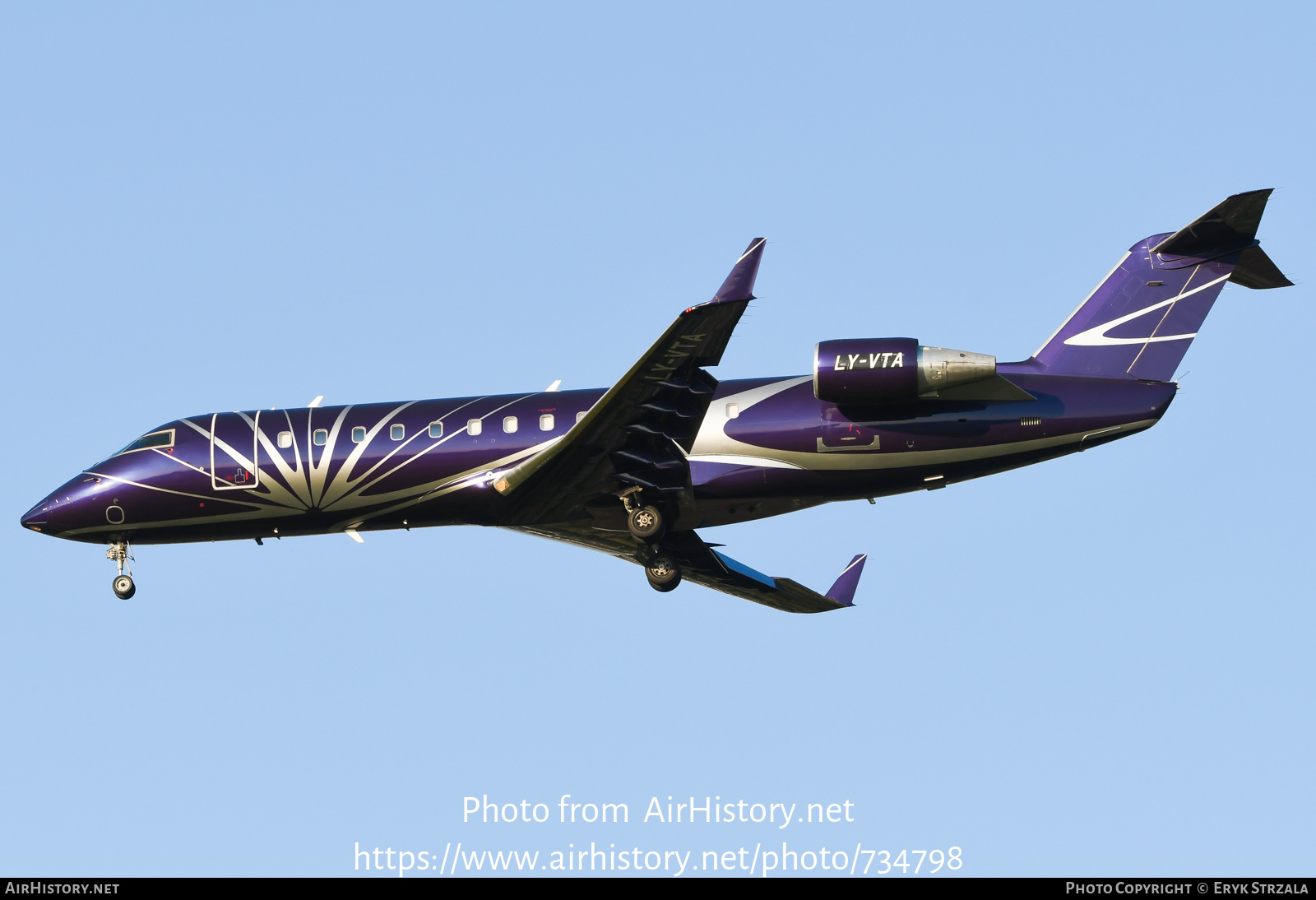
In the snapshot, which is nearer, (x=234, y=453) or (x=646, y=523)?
(x=646, y=523)

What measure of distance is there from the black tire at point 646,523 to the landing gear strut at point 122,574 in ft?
34.1

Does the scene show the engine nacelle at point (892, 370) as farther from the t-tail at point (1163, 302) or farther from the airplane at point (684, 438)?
the t-tail at point (1163, 302)

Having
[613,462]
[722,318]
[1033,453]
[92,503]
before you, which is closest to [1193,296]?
[1033,453]

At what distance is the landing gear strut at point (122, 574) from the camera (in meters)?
30.4

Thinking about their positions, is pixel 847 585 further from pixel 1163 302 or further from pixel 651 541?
pixel 1163 302

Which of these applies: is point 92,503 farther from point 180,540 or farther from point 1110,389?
point 1110,389

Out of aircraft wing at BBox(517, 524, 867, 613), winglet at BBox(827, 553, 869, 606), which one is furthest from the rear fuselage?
winglet at BBox(827, 553, 869, 606)

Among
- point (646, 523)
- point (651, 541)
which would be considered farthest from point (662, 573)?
point (646, 523)

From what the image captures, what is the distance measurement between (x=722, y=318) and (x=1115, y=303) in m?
8.08

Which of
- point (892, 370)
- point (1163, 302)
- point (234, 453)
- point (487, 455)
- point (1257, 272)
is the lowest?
point (487, 455)

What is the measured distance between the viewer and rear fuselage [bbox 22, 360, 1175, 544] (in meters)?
26.7

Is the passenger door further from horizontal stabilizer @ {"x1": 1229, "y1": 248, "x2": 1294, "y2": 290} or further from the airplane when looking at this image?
horizontal stabilizer @ {"x1": 1229, "y1": 248, "x2": 1294, "y2": 290}

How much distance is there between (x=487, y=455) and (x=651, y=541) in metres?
3.46

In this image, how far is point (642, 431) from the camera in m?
26.8
